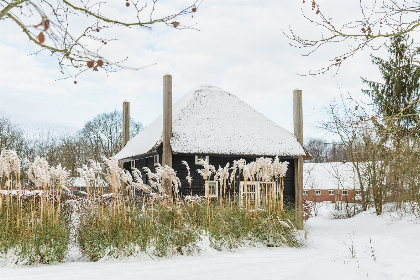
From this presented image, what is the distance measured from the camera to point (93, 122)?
37406 millimetres

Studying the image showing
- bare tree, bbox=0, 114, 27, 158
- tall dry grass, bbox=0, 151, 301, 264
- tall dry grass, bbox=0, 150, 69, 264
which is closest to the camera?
tall dry grass, bbox=0, 150, 69, 264

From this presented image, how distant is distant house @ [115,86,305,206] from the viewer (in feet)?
45.5

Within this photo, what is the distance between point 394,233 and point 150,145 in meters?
8.11

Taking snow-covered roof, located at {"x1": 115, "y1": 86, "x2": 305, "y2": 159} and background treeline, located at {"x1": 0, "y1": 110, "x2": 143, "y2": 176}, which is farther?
background treeline, located at {"x1": 0, "y1": 110, "x2": 143, "y2": 176}

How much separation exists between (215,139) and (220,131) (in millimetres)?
548

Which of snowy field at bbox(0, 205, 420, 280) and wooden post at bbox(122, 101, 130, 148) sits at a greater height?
wooden post at bbox(122, 101, 130, 148)

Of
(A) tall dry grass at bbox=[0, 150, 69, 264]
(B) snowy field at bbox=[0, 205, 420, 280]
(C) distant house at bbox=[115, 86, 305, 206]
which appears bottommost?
(B) snowy field at bbox=[0, 205, 420, 280]

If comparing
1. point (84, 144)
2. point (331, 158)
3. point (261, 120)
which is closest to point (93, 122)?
point (84, 144)

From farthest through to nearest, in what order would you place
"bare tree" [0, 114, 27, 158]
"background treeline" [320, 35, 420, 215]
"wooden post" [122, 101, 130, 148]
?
"bare tree" [0, 114, 27, 158]
"wooden post" [122, 101, 130, 148]
"background treeline" [320, 35, 420, 215]

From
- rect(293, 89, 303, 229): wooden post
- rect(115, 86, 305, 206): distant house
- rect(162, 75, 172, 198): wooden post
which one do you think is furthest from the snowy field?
rect(293, 89, 303, 229): wooden post

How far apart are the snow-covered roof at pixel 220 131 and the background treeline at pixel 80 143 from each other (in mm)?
18730

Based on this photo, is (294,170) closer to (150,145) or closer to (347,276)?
(150,145)

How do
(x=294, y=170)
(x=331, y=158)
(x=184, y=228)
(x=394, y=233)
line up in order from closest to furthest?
(x=184, y=228) → (x=394, y=233) → (x=294, y=170) → (x=331, y=158)

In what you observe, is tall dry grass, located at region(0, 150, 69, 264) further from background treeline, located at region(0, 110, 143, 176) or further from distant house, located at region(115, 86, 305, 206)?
background treeline, located at region(0, 110, 143, 176)
